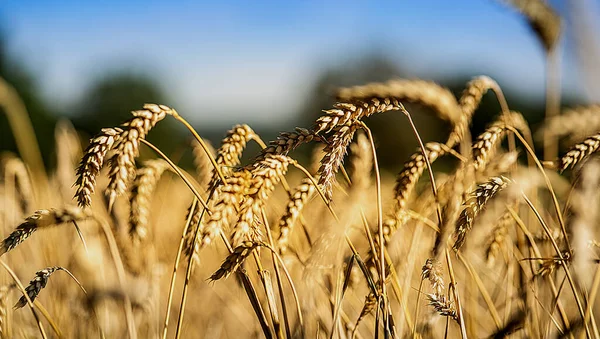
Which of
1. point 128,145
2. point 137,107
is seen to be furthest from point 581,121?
point 137,107

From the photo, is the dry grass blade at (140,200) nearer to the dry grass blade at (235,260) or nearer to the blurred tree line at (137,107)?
the dry grass blade at (235,260)

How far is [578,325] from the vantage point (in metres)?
1.50

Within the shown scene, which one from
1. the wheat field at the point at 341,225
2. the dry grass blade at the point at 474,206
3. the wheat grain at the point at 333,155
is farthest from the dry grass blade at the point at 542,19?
the wheat grain at the point at 333,155

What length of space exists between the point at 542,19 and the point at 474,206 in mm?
1634

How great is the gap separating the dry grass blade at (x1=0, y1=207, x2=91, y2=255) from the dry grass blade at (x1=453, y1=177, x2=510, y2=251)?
3.11ft

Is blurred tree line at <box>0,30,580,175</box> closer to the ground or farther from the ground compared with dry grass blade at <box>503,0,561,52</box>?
closer to the ground

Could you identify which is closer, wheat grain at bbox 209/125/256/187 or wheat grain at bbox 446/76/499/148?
wheat grain at bbox 209/125/256/187

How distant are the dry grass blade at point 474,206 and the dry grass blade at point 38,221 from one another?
948 mm

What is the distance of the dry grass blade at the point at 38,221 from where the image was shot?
1.36 meters

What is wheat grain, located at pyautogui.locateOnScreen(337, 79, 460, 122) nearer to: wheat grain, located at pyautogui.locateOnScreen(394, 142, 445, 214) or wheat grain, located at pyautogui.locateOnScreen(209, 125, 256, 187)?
wheat grain, located at pyautogui.locateOnScreen(394, 142, 445, 214)

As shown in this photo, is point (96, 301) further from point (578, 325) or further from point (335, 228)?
point (578, 325)

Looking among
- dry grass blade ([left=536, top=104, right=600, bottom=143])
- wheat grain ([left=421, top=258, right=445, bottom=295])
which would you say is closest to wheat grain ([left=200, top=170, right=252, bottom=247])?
wheat grain ([left=421, top=258, right=445, bottom=295])

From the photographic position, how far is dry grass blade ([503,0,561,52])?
8.36 feet

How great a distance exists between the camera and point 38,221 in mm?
1412
